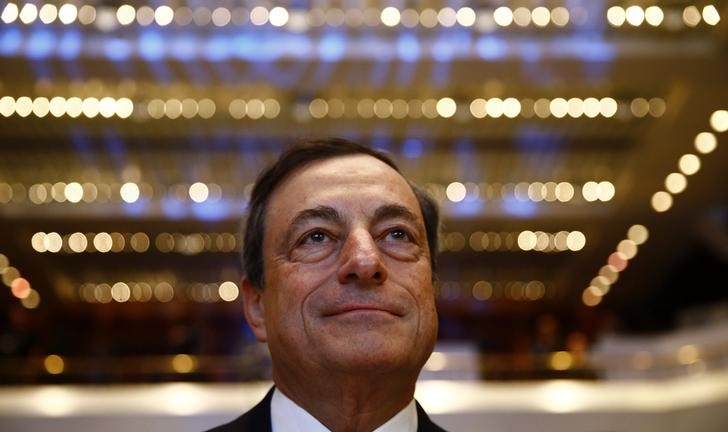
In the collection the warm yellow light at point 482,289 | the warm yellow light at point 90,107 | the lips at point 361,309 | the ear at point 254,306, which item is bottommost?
the warm yellow light at point 482,289

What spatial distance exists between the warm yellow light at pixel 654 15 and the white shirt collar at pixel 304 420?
1593 cm

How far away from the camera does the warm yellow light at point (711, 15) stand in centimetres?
1639

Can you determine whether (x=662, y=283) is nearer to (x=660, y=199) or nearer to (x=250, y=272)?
(x=660, y=199)

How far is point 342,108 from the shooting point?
68.0ft

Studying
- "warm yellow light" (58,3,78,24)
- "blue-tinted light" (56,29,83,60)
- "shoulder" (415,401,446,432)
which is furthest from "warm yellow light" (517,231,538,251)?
"shoulder" (415,401,446,432)

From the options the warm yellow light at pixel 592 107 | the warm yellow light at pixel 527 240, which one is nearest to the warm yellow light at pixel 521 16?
the warm yellow light at pixel 592 107

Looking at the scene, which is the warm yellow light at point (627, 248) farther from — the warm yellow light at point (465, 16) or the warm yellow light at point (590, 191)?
the warm yellow light at point (465, 16)

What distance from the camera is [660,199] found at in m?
23.5

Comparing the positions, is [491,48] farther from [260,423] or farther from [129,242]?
[260,423]

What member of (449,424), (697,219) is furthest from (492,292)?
(449,424)

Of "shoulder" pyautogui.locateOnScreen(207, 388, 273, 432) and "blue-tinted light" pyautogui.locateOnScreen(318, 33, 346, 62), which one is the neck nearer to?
"shoulder" pyautogui.locateOnScreen(207, 388, 273, 432)

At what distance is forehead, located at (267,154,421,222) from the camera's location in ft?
6.15

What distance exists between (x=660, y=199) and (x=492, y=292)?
11899 millimetres

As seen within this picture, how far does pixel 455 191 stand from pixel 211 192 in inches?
202
